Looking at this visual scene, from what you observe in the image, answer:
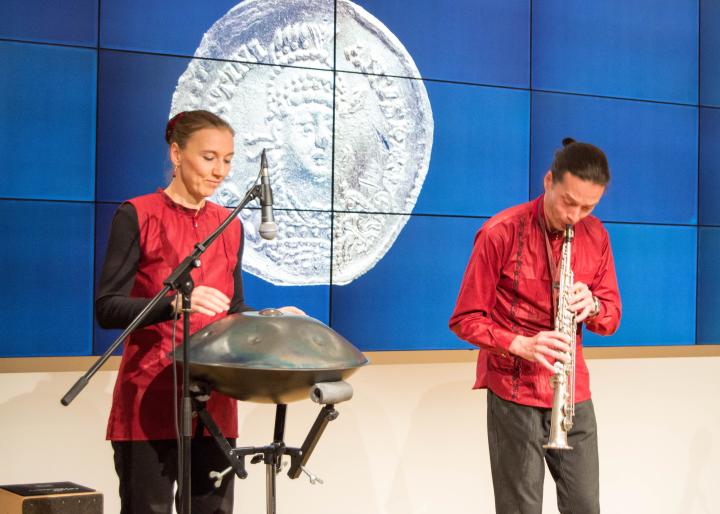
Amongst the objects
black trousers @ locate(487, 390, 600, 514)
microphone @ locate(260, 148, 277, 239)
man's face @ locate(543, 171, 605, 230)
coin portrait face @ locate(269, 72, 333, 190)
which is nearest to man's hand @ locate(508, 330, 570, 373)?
black trousers @ locate(487, 390, 600, 514)

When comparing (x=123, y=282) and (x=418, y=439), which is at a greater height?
(x=123, y=282)

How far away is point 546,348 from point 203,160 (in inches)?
38.8

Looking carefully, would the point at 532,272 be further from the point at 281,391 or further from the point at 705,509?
the point at 705,509

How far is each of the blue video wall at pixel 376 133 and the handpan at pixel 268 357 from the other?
119 centimetres

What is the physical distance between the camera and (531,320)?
2.40 m

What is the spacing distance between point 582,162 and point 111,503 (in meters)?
1.91

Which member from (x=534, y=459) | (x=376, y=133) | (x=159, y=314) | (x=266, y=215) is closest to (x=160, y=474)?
(x=159, y=314)

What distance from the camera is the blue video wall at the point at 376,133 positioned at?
285 cm

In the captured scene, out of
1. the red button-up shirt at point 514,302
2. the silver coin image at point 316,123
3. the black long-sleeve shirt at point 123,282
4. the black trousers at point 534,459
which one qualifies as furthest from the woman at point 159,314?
the silver coin image at point 316,123

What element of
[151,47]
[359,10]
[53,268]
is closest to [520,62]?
[359,10]

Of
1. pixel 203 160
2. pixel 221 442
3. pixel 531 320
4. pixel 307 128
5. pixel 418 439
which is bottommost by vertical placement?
pixel 418 439

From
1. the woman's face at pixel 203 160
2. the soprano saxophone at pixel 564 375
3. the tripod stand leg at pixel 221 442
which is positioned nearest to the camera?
the tripod stand leg at pixel 221 442

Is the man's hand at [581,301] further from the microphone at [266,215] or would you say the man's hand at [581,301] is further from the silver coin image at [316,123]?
the silver coin image at [316,123]

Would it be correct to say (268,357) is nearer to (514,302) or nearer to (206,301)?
(206,301)
